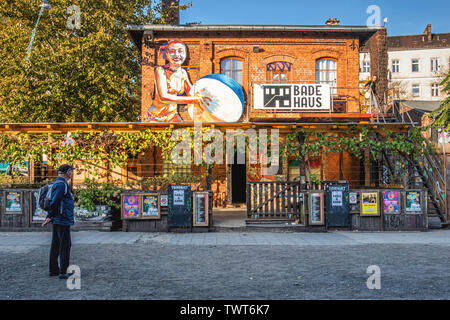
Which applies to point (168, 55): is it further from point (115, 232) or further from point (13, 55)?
point (115, 232)

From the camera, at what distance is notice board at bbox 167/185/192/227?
35.8ft

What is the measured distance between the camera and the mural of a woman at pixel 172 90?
1702cm

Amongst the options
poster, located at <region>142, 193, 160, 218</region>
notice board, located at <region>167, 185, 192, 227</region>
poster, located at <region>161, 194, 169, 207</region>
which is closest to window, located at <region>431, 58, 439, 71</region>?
notice board, located at <region>167, 185, 192, 227</region>

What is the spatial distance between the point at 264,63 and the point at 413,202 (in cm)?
935

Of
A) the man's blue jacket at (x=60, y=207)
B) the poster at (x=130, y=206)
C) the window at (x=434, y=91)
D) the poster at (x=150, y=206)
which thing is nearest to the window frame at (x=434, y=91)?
the window at (x=434, y=91)

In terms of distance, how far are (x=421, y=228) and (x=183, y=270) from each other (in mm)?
8016

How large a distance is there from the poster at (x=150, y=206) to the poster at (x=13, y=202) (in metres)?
3.68

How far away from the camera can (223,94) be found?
1705 centimetres

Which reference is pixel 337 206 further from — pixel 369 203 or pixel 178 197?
pixel 178 197

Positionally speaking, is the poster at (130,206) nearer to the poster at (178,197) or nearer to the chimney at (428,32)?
the poster at (178,197)

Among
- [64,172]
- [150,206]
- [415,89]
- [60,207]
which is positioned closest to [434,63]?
[415,89]

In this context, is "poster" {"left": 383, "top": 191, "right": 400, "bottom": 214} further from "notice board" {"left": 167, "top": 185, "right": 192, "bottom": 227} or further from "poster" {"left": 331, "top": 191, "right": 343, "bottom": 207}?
"notice board" {"left": 167, "top": 185, "right": 192, "bottom": 227}
